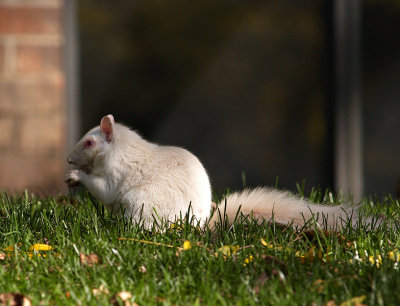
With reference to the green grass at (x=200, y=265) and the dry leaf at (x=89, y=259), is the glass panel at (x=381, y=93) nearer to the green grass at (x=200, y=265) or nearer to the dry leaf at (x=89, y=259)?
the green grass at (x=200, y=265)

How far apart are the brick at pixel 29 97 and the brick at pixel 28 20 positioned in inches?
19.4

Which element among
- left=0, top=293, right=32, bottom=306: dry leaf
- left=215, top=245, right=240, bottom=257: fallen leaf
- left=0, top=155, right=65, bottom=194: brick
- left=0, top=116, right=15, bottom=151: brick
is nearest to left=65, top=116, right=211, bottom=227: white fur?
left=215, top=245, right=240, bottom=257: fallen leaf

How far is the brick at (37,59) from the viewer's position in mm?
6613

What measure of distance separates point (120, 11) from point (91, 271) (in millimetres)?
4547

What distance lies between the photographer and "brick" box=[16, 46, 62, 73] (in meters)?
6.61

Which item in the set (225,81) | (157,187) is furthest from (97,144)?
(225,81)

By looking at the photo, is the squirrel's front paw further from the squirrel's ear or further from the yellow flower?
the yellow flower

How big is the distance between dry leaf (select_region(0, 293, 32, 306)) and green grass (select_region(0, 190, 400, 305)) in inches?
1.1

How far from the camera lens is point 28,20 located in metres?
6.59

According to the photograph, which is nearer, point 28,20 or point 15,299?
point 15,299

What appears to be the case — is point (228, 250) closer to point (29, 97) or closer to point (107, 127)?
point (107, 127)

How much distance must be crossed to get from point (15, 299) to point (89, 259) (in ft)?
1.37

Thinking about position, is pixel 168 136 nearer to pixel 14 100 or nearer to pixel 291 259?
pixel 14 100

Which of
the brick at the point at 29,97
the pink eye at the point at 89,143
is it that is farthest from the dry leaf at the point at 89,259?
the brick at the point at 29,97
